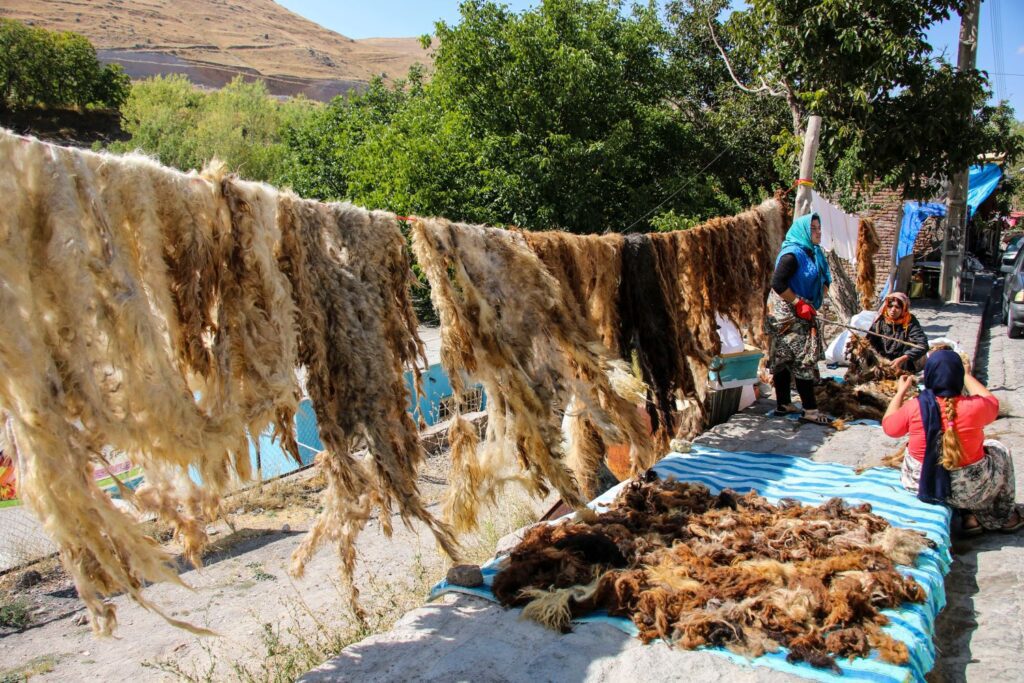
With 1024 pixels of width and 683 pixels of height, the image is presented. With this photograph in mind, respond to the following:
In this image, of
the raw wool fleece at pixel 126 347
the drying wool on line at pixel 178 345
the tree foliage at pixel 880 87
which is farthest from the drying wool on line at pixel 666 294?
the tree foliage at pixel 880 87

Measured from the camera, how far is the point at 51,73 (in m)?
45.5

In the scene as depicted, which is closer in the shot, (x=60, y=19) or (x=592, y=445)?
(x=592, y=445)

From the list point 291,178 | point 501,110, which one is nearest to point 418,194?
point 501,110

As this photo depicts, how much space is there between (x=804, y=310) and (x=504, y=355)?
3535 mm

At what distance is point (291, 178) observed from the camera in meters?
24.1

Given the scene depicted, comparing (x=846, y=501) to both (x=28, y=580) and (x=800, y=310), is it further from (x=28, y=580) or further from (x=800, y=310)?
(x=28, y=580)

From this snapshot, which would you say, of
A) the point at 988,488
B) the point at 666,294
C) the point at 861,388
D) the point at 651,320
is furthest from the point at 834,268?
the point at 988,488

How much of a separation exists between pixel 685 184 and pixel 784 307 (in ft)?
32.3

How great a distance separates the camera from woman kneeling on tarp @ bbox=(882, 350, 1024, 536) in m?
4.20

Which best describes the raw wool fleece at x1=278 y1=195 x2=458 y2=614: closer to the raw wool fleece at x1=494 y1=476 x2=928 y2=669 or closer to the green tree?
the raw wool fleece at x1=494 y1=476 x2=928 y2=669

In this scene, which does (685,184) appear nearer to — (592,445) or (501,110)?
(501,110)

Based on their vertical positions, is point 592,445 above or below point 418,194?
below

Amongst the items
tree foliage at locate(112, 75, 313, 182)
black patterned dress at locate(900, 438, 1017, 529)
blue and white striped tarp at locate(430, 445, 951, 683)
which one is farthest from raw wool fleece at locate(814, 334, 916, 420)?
tree foliage at locate(112, 75, 313, 182)

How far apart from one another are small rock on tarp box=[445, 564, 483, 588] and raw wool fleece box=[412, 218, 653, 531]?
0.26 metres
